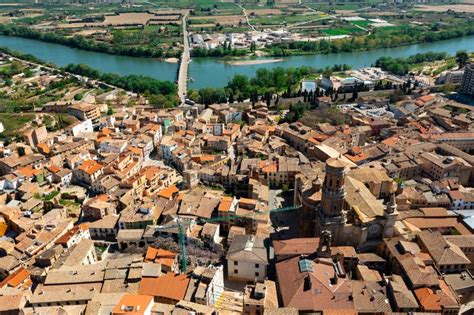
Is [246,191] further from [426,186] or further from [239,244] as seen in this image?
[426,186]

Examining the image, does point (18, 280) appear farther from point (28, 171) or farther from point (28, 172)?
point (28, 171)

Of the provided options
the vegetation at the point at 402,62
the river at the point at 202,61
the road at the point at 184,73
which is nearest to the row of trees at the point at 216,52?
the river at the point at 202,61

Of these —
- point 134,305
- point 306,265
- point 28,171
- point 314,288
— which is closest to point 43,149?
point 28,171

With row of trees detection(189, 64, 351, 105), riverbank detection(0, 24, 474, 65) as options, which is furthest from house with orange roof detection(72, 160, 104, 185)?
riverbank detection(0, 24, 474, 65)

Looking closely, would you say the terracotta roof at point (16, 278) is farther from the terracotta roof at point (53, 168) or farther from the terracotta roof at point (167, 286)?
the terracotta roof at point (53, 168)

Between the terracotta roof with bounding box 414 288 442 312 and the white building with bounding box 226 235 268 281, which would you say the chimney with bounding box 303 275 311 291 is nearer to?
the white building with bounding box 226 235 268 281

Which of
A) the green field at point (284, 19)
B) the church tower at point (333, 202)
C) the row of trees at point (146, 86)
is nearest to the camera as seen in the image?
the church tower at point (333, 202)
